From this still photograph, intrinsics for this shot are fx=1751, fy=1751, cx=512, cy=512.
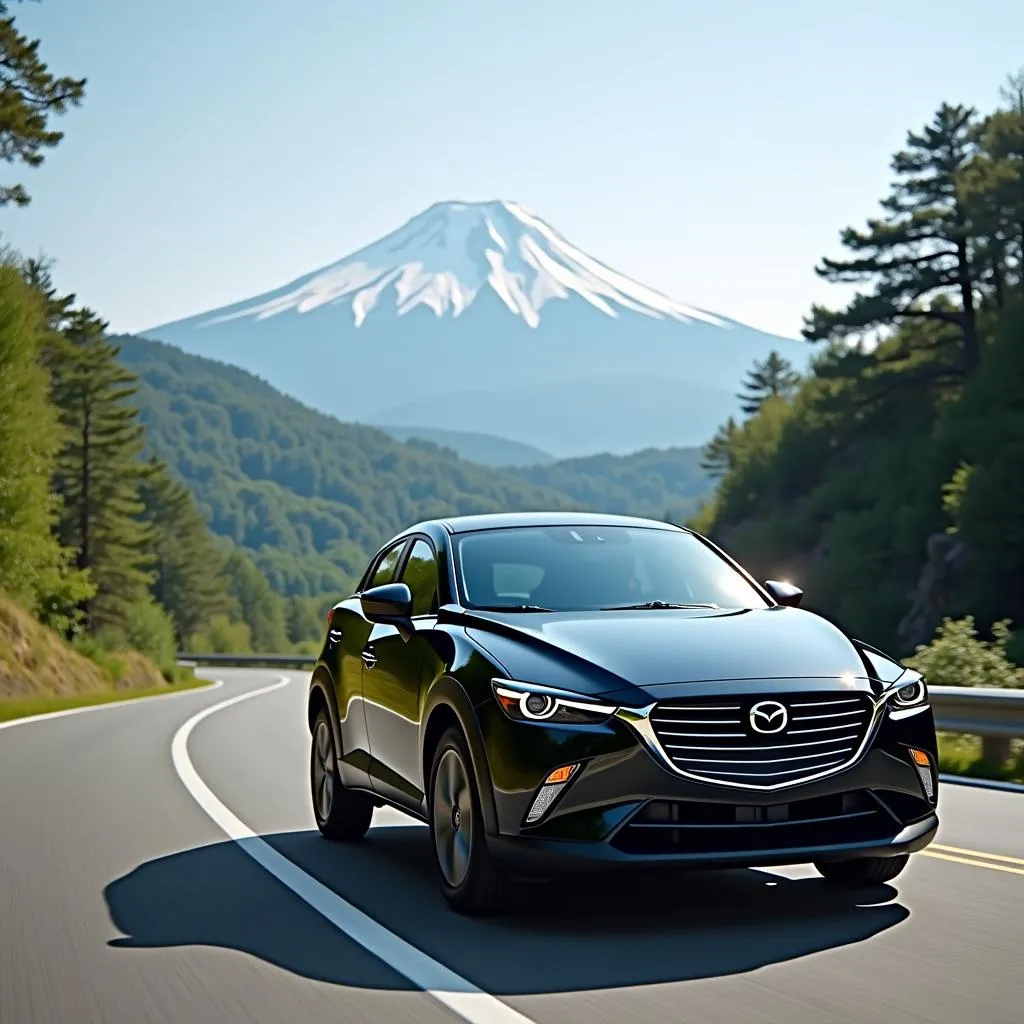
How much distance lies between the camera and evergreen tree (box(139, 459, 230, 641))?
418 feet

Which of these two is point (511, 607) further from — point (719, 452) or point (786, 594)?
point (719, 452)

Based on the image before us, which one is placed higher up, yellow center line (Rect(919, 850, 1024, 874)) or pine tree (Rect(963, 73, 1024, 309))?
Result: pine tree (Rect(963, 73, 1024, 309))

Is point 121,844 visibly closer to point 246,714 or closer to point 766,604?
point 766,604

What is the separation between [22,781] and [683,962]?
9.26 metres

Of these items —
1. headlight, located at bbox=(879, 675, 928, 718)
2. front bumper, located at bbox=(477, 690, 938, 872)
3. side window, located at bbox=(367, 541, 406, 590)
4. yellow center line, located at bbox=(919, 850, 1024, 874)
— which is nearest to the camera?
front bumper, located at bbox=(477, 690, 938, 872)

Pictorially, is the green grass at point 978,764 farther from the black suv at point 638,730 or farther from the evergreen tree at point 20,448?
the evergreen tree at point 20,448

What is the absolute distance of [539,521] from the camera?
8711 mm

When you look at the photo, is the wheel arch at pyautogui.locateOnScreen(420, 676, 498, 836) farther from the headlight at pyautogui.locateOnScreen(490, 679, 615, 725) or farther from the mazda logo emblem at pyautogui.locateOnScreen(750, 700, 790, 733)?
the mazda logo emblem at pyautogui.locateOnScreen(750, 700, 790, 733)

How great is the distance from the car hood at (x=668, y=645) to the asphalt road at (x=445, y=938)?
0.98 metres

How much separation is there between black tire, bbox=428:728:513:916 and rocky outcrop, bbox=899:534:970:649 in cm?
5224

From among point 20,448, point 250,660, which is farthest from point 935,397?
point 250,660

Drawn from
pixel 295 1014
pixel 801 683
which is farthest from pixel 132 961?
pixel 801 683

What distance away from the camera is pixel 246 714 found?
1045 inches

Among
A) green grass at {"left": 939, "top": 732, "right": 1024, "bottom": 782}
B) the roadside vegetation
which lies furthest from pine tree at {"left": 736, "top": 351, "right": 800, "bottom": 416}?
green grass at {"left": 939, "top": 732, "right": 1024, "bottom": 782}
